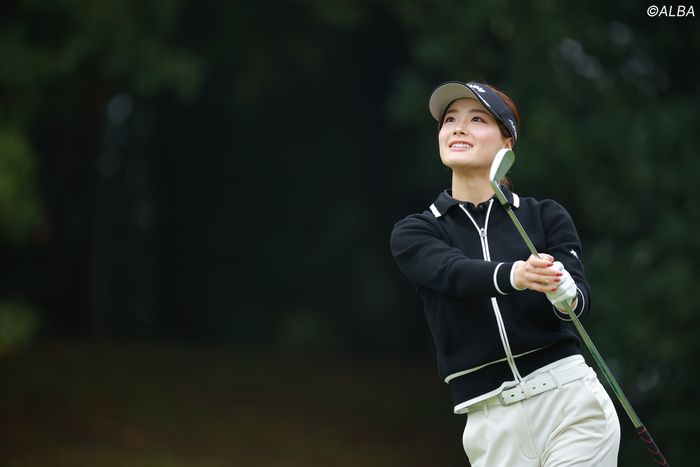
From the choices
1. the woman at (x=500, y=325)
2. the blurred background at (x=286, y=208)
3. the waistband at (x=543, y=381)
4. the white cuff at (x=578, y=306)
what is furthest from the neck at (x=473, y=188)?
the blurred background at (x=286, y=208)

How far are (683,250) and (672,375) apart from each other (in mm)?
1353

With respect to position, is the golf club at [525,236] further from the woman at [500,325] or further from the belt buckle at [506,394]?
the belt buckle at [506,394]

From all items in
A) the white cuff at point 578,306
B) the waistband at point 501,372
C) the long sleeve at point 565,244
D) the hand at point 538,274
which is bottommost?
the waistband at point 501,372

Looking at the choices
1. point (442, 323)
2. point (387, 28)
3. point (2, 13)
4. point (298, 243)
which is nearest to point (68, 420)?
point (2, 13)

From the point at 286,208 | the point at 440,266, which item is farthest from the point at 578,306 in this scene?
the point at 286,208

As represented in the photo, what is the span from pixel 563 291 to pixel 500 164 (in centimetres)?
43

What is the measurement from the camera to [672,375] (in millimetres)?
11500

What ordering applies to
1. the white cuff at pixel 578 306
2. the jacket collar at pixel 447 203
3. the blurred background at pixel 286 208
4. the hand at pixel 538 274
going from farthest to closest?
the blurred background at pixel 286 208 < the jacket collar at pixel 447 203 < the white cuff at pixel 578 306 < the hand at pixel 538 274

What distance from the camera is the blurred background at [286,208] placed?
1146 centimetres

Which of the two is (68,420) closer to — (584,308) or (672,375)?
(672,375)

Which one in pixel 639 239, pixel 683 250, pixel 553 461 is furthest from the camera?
pixel 639 239

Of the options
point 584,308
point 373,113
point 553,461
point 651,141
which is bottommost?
point 553,461

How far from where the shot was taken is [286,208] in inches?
695

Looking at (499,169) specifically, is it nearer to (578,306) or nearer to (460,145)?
(460,145)
